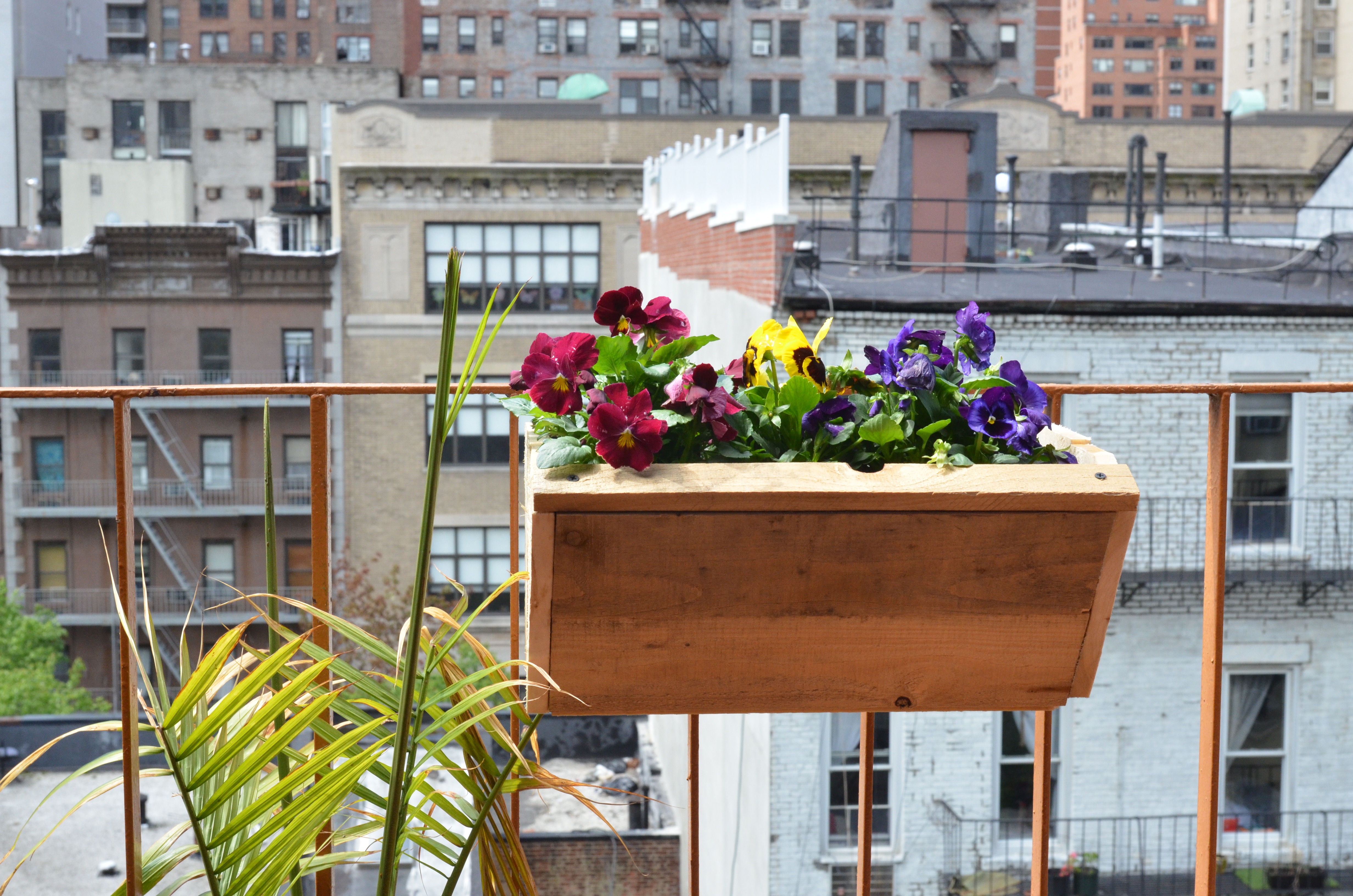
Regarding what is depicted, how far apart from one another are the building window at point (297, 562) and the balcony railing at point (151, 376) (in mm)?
3601

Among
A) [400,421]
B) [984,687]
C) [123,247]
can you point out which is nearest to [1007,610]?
[984,687]

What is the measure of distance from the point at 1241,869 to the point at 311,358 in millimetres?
22049

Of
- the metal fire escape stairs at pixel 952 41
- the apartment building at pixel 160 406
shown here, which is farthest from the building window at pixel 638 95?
the apartment building at pixel 160 406

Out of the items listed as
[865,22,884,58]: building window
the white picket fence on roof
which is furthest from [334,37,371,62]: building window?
the white picket fence on roof

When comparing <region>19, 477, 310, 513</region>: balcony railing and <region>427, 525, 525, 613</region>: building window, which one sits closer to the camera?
<region>427, 525, 525, 613</region>: building window

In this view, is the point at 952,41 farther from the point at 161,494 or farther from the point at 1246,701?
the point at 1246,701

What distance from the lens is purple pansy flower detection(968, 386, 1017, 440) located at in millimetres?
1771

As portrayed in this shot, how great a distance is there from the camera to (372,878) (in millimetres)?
11773

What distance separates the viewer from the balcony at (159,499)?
28094 mm

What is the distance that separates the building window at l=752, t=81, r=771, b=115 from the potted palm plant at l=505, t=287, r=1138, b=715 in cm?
4782

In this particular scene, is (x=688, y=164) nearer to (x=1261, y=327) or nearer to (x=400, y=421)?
(x=1261, y=327)

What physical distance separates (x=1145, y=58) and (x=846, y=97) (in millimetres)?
77125

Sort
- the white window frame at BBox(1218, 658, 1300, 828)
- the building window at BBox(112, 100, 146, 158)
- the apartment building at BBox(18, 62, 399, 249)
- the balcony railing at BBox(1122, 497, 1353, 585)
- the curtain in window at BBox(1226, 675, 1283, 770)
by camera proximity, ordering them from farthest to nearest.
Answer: the building window at BBox(112, 100, 146, 158) < the apartment building at BBox(18, 62, 399, 249) < the curtain in window at BBox(1226, 675, 1283, 770) < the white window frame at BBox(1218, 658, 1300, 828) < the balcony railing at BBox(1122, 497, 1353, 585)

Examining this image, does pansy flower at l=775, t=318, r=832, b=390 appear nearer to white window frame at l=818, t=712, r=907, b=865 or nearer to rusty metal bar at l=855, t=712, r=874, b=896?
rusty metal bar at l=855, t=712, r=874, b=896
